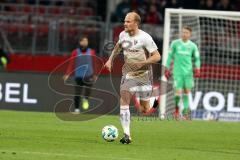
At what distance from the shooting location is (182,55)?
21969 millimetres

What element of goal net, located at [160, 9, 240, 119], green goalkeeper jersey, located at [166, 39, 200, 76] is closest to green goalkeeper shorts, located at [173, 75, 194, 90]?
green goalkeeper jersey, located at [166, 39, 200, 76]

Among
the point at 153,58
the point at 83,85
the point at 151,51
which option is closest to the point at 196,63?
the point at 83,85

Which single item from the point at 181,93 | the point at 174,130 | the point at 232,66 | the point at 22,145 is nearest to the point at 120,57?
the point at 181,93

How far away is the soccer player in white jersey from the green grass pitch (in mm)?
918

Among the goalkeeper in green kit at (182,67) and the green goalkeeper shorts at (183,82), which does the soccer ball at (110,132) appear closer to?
the goalkeeper in green kit at (182,67)

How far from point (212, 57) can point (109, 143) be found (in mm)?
11847

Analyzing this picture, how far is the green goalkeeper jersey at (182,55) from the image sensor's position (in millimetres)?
21828

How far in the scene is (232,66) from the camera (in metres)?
25.0

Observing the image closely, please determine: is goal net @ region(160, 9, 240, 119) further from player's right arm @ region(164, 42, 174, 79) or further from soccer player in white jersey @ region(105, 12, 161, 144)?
soccer player in white jersey @ region(105, 12, 161, 144)

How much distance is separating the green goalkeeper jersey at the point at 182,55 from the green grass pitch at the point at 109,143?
6.44 ft

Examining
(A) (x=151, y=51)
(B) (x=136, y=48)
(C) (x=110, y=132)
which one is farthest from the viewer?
(B) (x=136, y=48)

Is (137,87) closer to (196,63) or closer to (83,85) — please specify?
(196,63)

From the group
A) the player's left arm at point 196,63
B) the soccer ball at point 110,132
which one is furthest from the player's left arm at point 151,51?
the player's left arm at point 196,63

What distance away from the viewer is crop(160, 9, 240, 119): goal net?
23.4 m
